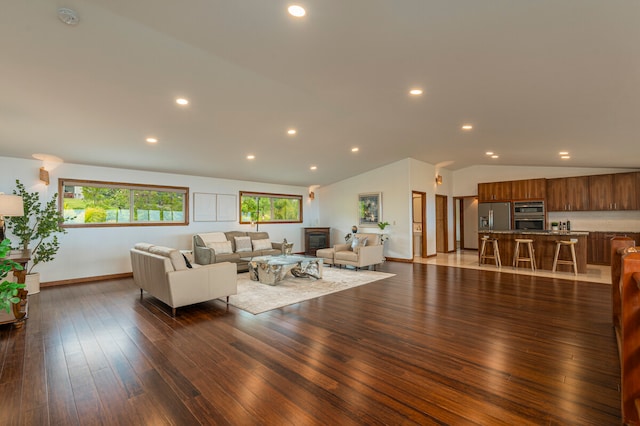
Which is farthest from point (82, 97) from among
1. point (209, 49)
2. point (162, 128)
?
point (209, 49)

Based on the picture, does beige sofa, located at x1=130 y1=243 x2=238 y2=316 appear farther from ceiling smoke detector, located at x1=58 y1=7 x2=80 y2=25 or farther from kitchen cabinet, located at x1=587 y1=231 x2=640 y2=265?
kitchen cabinet, located at x1=587 y1=231 x2=640 y2=265

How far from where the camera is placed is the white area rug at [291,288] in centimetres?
438

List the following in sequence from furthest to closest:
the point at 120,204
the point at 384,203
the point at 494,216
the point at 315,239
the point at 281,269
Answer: the point at 315,239, the point at 494,216, the point at 384,203, the point at 120,204, the point at 281,269

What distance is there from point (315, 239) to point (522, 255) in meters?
5.65

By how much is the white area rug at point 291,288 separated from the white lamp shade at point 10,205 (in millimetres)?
3092

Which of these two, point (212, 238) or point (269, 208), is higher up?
Result: point (269, 208)

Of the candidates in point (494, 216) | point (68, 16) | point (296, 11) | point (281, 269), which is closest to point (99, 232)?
point (281, 269)

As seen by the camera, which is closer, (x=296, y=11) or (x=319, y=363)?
(x=296, y=11)

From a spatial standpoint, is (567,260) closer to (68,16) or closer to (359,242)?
(359,242)

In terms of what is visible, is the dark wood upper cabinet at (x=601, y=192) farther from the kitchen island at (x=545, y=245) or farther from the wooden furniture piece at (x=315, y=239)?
the wooden furniture piece at (x=315, y=239)

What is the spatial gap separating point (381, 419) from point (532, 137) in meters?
5.60

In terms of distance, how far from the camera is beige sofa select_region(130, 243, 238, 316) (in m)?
3.93

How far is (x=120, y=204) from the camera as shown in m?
6.64

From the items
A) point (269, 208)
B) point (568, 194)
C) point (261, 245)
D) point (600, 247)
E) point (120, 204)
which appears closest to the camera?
point (120, 204)
